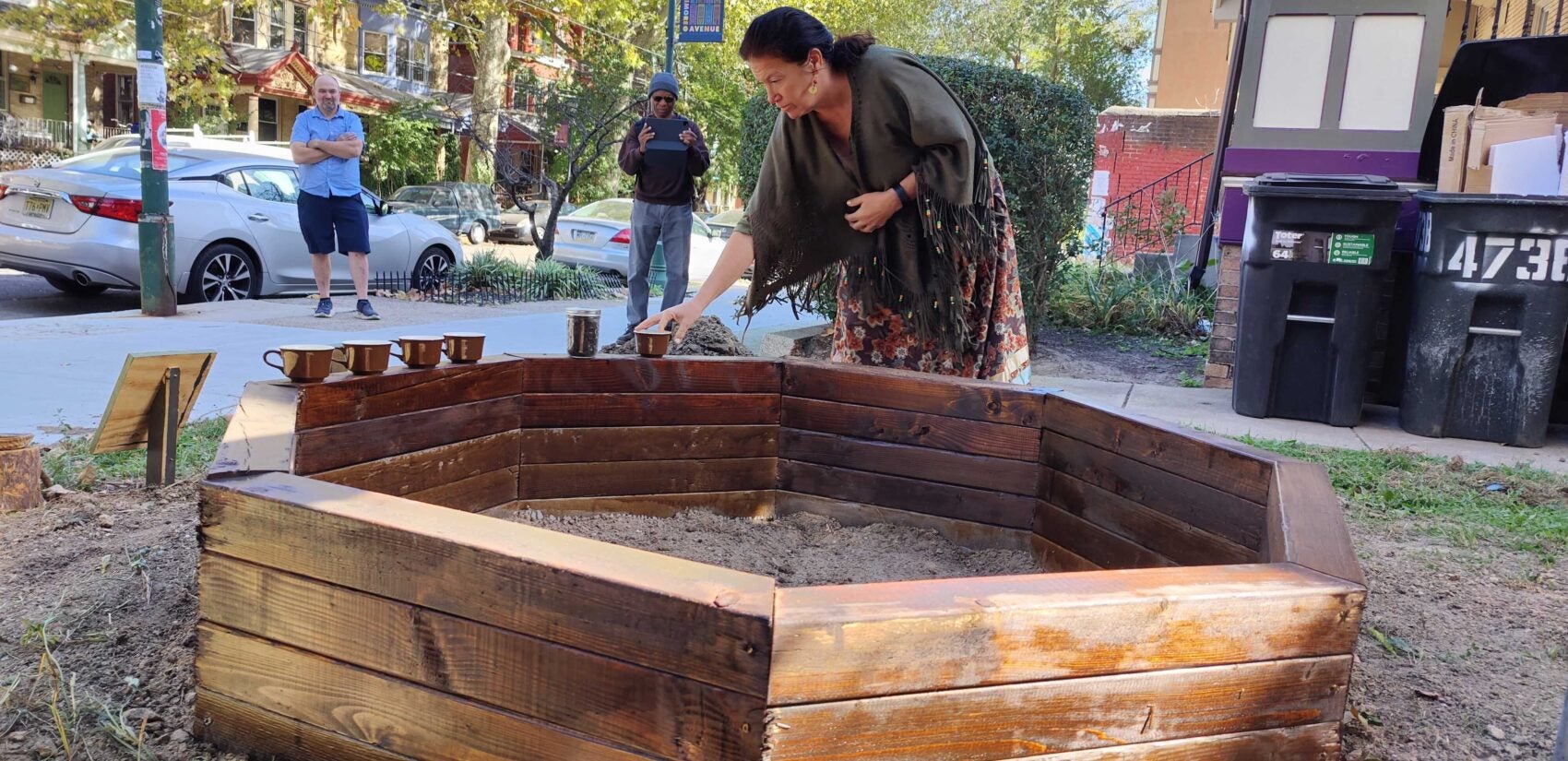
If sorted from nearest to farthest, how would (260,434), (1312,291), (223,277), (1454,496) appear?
(260,434) → (1454,496) → (1312,291) → (223,277)

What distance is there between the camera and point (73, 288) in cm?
1007

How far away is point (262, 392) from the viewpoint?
91.6 inches

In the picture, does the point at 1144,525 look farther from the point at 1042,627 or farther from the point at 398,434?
the point at 398,434

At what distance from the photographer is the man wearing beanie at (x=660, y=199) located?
25.4 feet

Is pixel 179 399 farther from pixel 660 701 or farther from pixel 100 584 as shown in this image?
pixel 660 701

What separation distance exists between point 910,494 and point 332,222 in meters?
6.84

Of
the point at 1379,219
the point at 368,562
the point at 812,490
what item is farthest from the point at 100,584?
the point at 1379,219

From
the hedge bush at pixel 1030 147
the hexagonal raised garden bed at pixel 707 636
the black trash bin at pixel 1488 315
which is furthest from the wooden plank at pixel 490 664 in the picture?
the hedge bush at pixel 1030 147

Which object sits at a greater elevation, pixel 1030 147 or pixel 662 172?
pixel 1030 147

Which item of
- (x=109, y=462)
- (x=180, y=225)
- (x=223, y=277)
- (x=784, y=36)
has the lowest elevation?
(x=109, y=462)

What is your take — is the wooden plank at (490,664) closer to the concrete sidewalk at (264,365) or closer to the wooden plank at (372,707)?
the wooden plank at (372,707)

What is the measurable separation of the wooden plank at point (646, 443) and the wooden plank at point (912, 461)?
4.1 inches

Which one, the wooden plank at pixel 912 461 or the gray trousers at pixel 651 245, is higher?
the gray trousers at pixel 651 245

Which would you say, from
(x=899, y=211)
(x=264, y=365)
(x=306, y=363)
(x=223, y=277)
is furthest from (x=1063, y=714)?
(x=223, y=277)
